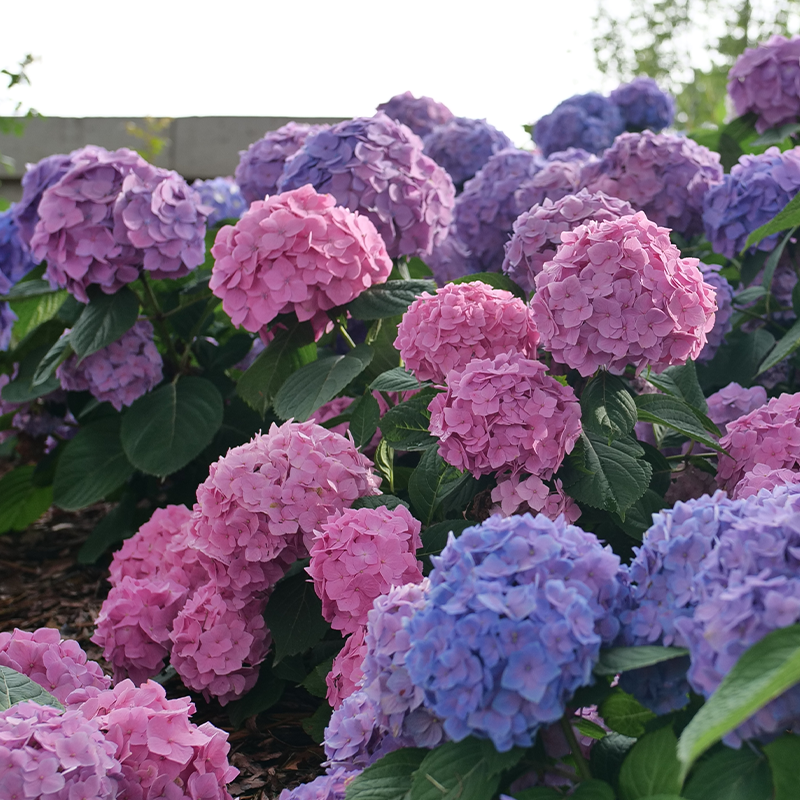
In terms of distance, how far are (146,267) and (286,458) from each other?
30.8 inches

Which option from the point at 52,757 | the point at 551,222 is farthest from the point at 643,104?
the point at 52,757

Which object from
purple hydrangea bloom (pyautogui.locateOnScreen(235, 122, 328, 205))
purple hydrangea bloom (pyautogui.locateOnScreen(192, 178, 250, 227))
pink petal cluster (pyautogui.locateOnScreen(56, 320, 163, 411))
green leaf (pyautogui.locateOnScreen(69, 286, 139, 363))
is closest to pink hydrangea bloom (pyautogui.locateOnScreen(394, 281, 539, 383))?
green leaf (pyautogui.locateOnScreen(69, 286, 139, 363))

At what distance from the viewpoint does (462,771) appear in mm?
871

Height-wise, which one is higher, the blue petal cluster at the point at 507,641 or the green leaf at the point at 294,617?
the blue petal cluster at the point at 507,641

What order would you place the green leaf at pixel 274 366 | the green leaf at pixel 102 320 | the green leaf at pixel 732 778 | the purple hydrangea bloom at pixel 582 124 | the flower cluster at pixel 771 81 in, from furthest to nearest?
the purple hydrangea bloom at pixel 582 124, the flower cluster at pixel 771 81, the green leaf at pixel 102 320, the green leaf at pixel 274 366, the green leaf at pixel 732 778

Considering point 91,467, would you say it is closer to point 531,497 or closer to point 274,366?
point 274,366

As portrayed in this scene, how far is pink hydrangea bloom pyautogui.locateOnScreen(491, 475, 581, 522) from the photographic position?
1.36 meters

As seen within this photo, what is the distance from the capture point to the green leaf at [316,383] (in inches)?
66.1

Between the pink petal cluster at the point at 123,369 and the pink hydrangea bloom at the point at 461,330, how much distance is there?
0.95m

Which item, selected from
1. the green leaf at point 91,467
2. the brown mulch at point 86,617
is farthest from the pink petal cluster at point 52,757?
the green leaf at point 91,467

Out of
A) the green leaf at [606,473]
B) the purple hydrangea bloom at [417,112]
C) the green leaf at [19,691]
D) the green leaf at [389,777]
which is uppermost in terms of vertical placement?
the purple hydrangea bloom at [417,112]

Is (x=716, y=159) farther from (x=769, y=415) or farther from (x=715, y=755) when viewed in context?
(x=715, y=755)

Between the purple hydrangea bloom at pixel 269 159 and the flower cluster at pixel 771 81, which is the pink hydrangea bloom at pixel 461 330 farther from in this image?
the flower cluster at pixel 771 81

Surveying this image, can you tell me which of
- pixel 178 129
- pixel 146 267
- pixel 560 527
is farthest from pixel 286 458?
pixel 178 129
